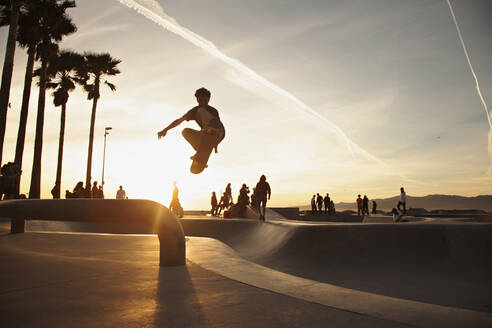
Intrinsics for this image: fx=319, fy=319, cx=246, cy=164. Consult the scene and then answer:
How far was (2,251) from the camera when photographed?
5.48 meters

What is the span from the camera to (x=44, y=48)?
74.2 feet

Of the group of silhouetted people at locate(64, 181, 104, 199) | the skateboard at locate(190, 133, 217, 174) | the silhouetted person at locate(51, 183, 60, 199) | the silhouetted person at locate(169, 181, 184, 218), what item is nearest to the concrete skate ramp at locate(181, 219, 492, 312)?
the skateboard at locate(190, 133, 217, 174)

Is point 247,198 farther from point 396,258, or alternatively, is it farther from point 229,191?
point 396,258

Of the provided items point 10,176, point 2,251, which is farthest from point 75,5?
point 2,251

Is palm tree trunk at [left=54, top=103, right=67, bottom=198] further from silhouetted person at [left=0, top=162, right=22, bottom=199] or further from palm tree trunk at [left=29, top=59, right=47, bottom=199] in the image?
silhouetted person at [left=0, top=162, right=22, bottom=199]

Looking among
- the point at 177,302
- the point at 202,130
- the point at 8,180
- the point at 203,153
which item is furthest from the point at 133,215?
the point at 8,180

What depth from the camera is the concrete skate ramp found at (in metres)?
6.73

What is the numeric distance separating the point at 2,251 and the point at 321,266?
23.2 feet

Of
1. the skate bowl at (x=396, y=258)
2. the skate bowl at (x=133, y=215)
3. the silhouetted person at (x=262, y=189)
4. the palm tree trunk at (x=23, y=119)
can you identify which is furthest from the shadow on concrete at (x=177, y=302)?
the palm tree trunk at (x=23, y=119)

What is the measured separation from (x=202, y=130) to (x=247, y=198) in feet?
50.5

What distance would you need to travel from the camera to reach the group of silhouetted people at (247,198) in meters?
14.9

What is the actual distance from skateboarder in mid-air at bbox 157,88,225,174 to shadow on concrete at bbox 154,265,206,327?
2153mm

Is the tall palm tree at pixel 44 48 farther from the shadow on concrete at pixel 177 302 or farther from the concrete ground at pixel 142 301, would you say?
the shadow on concrete at pixel 177 302

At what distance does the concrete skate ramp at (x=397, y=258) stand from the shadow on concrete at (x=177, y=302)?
4595mm
